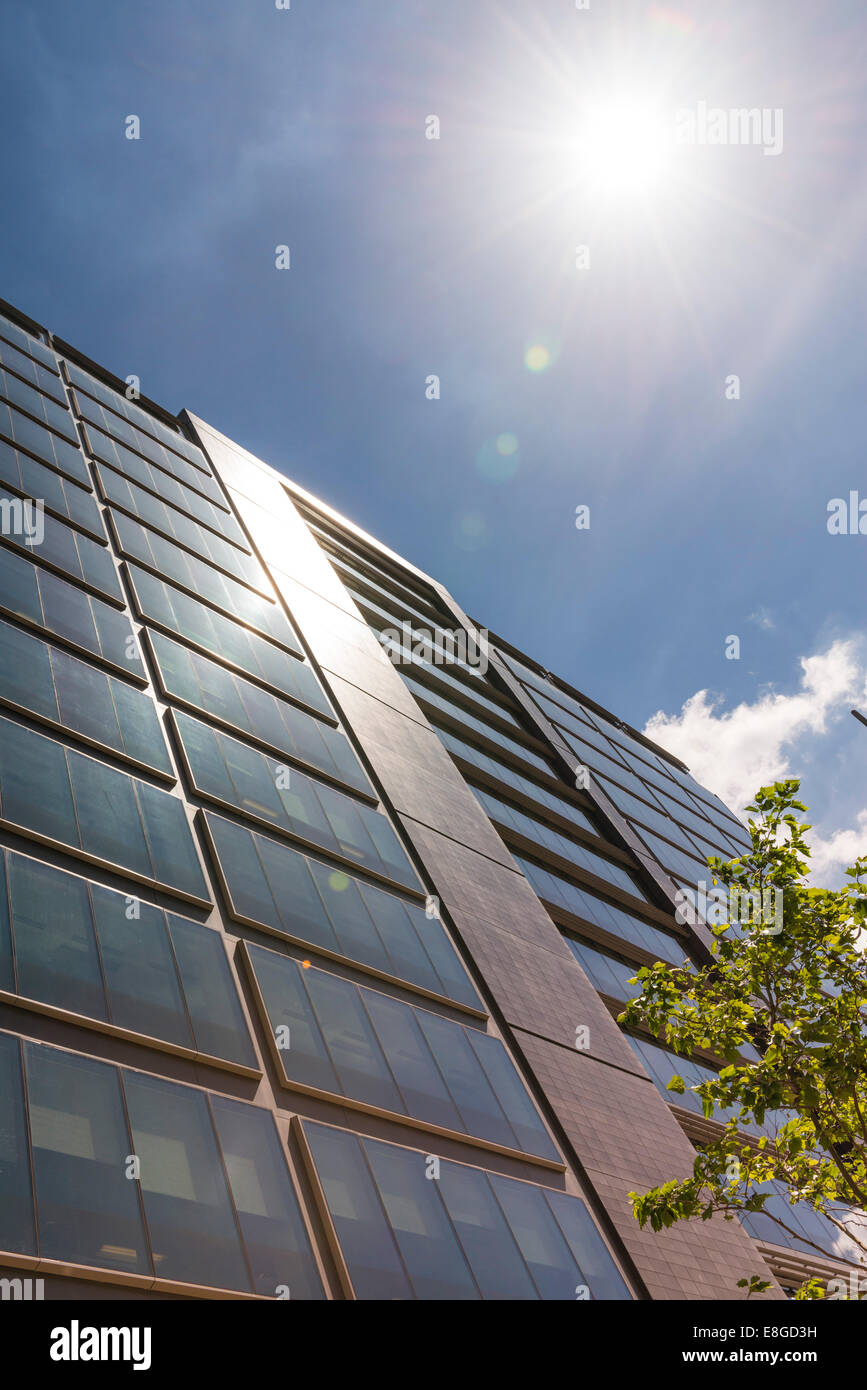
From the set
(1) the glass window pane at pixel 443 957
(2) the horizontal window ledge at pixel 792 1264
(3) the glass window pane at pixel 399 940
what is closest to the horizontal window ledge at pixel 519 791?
(1) the glass window pane at pixel 443 957

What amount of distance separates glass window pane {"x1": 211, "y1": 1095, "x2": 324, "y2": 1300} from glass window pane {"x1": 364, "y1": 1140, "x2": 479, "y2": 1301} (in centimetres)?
133

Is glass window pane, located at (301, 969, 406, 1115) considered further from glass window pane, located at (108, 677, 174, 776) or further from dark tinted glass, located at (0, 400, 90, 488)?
dark tinted glass, located at (0, 400, 90, 488)

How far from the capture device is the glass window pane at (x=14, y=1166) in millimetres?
6422

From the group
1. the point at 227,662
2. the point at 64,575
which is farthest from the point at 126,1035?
the point at 227,662

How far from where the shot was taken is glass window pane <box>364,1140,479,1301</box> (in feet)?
29.6

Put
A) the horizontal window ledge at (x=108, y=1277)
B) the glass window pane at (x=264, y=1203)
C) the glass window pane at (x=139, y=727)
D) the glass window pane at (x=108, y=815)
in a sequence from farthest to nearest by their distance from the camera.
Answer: the glass window pane at (x=139, y=727) < the glass window pane at (x=108, y=815) < the glass window pane at (x=264, y=1203) < the horizontal window ledge at (x=108, y=1277)

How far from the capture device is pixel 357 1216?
29.2ft

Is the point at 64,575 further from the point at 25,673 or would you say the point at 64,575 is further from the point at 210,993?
the point at 210,993

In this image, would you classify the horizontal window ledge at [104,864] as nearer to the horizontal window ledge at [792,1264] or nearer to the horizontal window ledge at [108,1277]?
the horizontal window ledge at [108,1277]

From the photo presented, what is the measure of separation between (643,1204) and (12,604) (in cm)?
1234

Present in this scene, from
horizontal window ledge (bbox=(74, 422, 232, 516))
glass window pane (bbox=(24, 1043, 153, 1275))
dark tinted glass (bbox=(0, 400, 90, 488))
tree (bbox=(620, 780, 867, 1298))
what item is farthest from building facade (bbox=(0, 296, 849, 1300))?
tree (bbox=(620, 780, 867, 1298))

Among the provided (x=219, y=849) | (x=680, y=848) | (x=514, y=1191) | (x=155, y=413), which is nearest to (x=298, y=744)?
(x=219, y=849)

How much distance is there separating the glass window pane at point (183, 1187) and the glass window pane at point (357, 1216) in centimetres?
129

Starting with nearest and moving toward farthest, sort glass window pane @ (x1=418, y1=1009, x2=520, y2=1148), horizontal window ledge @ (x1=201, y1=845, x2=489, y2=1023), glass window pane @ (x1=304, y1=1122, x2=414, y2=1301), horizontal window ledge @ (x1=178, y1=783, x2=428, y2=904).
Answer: glass window pane @ (x1=304, y1=1122, x2=414, y2=1301)
horizontal window ledge @ (x1=201, y1=845, x2=489, y2=1023)
glass window pane @ (x1=418, y1=1009, x2=520, y2=1148)
horizontal window ledge @ (x1=178, y1=783, x2=428, y2=904)
